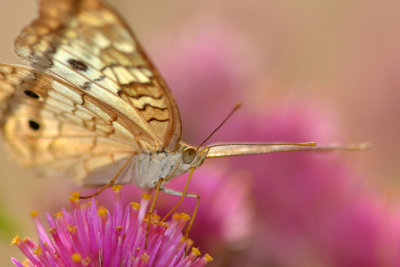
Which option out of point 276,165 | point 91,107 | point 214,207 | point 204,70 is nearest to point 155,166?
point 91,107

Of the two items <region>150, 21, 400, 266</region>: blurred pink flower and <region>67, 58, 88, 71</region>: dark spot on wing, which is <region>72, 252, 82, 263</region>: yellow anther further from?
<region>150, 21, 400, 266</region>: blurred pink flower

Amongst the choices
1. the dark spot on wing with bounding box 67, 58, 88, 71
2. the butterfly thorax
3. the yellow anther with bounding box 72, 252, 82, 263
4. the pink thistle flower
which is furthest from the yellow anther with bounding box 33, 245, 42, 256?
the dark spot on wing with bounding box 67, 58, 88, 71

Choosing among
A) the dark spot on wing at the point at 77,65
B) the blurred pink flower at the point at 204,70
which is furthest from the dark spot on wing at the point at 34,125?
the blurred pink flower at the point at 204,70

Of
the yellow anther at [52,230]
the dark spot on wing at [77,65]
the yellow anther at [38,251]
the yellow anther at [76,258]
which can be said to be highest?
the dark spot on wing at [77,65]

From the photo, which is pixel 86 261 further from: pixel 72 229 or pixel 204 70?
pixel 204 70

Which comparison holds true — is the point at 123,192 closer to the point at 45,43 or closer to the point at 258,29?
the point at 45,43

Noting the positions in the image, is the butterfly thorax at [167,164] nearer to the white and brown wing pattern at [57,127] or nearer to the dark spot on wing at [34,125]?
the white and brown wing pattern at [57,127]

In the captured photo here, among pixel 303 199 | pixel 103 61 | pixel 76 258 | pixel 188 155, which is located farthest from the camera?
pixel 303 199
